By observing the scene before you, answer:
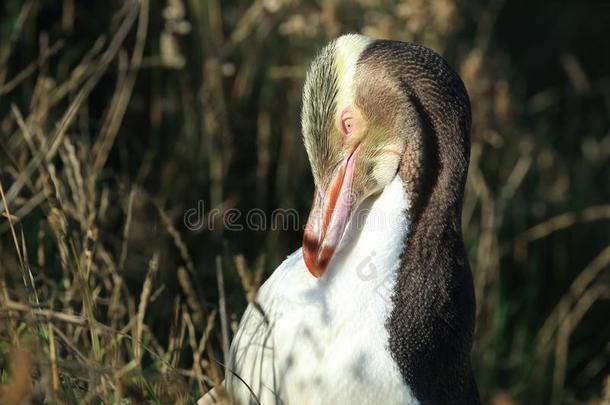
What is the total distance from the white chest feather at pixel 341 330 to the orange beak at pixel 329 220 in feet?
0.13

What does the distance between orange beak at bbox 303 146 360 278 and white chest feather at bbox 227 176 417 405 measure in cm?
4

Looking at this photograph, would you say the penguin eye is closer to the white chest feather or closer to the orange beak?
the orange beak

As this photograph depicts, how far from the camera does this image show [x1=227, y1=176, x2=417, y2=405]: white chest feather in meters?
2.02

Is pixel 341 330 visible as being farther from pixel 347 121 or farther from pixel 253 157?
pixel 253 157

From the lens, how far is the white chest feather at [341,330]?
2.02 metres

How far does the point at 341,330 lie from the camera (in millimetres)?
2055

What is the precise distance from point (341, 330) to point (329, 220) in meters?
0.24

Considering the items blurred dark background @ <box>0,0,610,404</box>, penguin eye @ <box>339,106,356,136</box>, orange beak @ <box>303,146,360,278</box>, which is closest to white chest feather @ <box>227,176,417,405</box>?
orange beak @ <box>303,146,360,278</box>

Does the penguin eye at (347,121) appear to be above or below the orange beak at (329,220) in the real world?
above

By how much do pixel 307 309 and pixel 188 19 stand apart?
224 cm

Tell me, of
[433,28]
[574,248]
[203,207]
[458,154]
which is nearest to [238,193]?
[203,207]

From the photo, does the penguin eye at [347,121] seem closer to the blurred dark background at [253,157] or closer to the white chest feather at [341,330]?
the white chest feather at [341,330]

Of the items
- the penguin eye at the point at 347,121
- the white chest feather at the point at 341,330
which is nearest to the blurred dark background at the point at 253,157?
the white chest feather at the point at 341,330

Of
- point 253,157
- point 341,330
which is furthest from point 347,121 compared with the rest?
point 253,157
